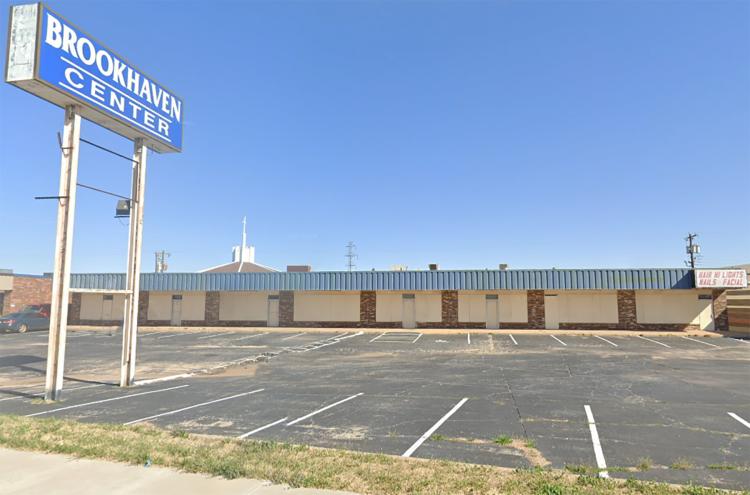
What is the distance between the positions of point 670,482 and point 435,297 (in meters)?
28.2

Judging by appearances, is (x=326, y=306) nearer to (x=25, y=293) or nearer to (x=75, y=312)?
(x=75, y=312)

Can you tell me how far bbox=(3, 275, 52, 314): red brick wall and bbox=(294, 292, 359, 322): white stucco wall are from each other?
71.9 ft

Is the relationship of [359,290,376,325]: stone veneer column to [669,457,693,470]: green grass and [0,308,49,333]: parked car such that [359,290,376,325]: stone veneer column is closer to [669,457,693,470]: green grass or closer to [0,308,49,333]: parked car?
[0,308,49,333]: parked car

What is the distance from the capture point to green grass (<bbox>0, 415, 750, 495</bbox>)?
5.34m

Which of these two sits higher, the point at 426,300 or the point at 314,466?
the point at 426,300

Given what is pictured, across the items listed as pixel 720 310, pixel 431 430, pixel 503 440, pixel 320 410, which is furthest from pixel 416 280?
pixel 503 440

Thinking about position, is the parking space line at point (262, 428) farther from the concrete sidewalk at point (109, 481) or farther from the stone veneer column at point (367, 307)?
the stone veneer column at point (367, 307)

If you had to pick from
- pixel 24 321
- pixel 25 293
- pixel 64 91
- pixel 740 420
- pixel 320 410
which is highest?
pixel 64 91

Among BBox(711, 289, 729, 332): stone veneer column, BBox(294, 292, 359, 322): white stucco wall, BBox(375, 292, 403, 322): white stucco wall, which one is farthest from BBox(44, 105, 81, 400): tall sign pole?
BBox(711, 289, 729, 332): stone veneer column

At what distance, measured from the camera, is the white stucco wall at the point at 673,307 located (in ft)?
101

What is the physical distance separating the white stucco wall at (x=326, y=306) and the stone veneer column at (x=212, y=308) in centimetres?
652

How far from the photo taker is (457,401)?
10.2 metres

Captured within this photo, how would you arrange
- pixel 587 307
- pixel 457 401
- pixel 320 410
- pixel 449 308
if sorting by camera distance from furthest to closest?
pixel 449 308 < pixel 587 307 < pixel 457 401 < pixel 320 410

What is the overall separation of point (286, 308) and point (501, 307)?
1625 cm
